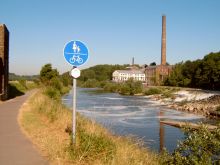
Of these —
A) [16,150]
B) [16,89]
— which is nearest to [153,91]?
[16,89]

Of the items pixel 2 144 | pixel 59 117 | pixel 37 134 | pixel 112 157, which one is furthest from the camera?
pixel 59 117

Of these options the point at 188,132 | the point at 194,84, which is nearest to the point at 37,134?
the point at 188,132

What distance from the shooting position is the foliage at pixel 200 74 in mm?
71062

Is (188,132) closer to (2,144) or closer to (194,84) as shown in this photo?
(2,144)

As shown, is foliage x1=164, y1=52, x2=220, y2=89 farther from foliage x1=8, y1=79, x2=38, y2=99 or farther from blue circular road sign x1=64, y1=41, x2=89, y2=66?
blue circular road sign x1=64, y1=41, x2=89, y2=66

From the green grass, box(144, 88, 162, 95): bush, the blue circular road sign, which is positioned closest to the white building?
box(144, 88, 162, 95): bush

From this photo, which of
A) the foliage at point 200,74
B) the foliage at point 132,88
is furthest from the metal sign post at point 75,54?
the foliage at point 132,88

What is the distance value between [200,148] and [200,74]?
72.0 metres

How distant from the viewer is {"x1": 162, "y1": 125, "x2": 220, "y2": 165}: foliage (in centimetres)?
738

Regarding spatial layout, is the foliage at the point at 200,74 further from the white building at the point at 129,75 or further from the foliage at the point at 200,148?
the foliage at the point at 200,148

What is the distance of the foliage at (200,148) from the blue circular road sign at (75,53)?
138 inches

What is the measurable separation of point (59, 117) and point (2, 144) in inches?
239

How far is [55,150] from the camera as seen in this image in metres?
9.46

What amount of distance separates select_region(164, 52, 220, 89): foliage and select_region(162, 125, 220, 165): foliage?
2515 inches
